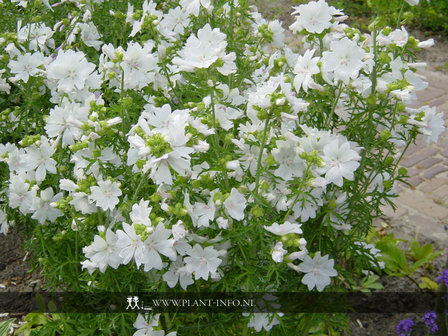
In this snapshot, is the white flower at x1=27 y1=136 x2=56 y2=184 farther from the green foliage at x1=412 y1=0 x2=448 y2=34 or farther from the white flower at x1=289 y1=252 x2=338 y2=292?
the green foliage at x1=412 y1=0 x2=448 y2=34

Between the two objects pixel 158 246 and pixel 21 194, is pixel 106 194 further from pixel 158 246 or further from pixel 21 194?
pixel 21 194

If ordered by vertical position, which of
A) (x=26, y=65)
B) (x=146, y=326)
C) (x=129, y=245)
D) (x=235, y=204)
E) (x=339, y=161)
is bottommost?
(x=146, y=326)

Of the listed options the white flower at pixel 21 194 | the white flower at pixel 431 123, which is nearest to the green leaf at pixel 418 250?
the white flower at pixel 431 123

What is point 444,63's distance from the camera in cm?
631

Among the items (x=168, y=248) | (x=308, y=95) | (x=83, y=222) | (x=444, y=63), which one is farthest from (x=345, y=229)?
(x=444, y=63)

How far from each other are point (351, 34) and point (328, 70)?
36 centimetres

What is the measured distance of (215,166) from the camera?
6.91 feet

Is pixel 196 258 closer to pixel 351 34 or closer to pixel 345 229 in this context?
pixel 345 229

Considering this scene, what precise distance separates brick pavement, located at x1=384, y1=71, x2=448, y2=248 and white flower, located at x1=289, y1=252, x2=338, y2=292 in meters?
1.78

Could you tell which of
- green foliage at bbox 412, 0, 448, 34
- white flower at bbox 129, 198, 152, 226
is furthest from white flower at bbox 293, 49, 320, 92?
green foliage at bbox 412, 0, 448, 34

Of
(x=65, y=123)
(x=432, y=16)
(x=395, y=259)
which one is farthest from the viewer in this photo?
(x=432, y=16)

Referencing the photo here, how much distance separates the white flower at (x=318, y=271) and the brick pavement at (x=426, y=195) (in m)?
1.78

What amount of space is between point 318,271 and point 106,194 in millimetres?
912

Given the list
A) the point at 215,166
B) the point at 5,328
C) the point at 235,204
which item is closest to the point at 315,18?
the point at 215,166
